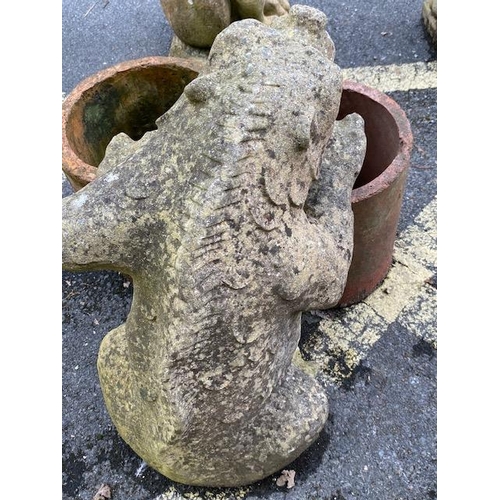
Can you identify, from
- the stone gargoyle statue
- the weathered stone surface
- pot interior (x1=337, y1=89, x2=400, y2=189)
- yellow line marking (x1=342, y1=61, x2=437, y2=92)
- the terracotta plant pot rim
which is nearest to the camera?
the stone gargoyle statue

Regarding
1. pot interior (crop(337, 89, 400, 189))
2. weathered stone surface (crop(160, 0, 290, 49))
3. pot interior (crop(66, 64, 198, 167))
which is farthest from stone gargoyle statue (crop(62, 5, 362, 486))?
weathered stone surface (crop(160, 0, 290, 49))

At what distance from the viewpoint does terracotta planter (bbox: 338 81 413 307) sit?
1.89 metres

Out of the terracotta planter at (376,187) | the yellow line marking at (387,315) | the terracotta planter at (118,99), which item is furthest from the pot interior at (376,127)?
the terracotta planter at (118,99)

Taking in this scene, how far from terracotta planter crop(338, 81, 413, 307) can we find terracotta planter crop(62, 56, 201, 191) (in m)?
0.67

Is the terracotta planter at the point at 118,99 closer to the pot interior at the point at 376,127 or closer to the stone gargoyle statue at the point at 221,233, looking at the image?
the pot interior at the point at 376,127

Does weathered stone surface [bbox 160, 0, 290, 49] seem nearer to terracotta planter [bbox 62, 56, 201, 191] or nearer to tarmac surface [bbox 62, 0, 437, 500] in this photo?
terracotta planter [bbox 62, 56, 201, 191]

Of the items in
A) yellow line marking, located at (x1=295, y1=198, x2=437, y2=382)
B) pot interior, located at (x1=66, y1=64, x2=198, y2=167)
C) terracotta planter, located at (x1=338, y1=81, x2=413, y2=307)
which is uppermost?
pot interior, located at (x1=66, y1=64, x2=198, y2=167)

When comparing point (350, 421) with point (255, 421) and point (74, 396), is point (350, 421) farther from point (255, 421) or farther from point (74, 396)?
point (74, 396)

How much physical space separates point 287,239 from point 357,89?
104 centimetres

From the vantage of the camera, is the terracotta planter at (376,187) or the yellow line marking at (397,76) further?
the yellow line marking at (397,76)

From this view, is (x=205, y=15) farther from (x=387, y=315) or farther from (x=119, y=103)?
(x=387, y=315)

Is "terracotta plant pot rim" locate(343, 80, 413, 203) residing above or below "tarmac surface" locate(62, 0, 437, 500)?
above

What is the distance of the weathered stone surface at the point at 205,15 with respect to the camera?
261 centimetres

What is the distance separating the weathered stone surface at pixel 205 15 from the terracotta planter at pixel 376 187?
2.61 ft
